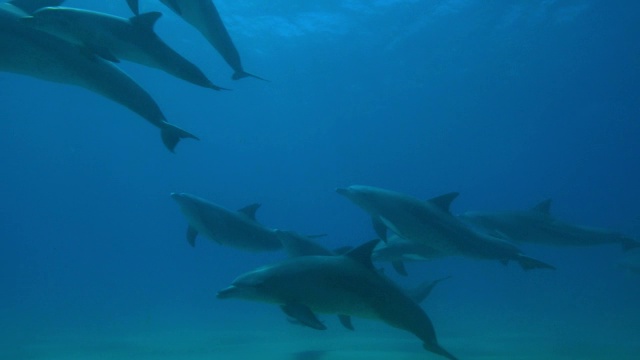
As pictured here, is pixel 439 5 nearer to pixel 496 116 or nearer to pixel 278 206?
pixel 496 116

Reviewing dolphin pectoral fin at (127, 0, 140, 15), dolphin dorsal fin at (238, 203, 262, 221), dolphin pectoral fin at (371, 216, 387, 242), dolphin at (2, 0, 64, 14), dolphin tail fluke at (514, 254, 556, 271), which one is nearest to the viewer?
dolphin pectoral fin at (127, 0, 140, 15)

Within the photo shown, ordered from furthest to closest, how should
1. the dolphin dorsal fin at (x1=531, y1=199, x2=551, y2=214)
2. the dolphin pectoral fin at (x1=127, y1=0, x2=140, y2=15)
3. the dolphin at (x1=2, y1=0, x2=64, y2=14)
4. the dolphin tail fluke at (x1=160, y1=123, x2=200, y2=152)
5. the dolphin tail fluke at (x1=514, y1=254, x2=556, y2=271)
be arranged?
the dolphin dorsal fin at (x1=531, y1=199, x2=551, y2=214) < the dolphin tail fluke at (x1=514, y1=254, x2=556, y2=271) < the dolphin tail fluke at (x1=160, y1=123, x2=200, y2=152) < the dolphin at (x1=2, y1=0, x2=64, y2=14) < the dolphin pectoral fin at (x1=127, y1=0, x2=140, y2=15)

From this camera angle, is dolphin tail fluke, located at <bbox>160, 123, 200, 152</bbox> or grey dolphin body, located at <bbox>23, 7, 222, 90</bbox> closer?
grey dolphin body, located at <bbox>23, 7, 222, 90</bbox>

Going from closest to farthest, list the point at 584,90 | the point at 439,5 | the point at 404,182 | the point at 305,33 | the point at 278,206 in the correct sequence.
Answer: the point at 439,5
the point at 305,33
the point at 584,90
the point at 404,182
the point at 278,206

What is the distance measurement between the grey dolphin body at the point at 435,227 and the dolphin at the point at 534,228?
209cm

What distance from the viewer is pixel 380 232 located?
6504 mm

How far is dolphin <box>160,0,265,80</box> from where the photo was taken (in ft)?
17.8

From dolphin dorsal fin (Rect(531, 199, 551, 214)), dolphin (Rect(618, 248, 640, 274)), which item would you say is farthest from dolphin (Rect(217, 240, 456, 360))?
dolphin (Rect(618, 248, 640, 274))

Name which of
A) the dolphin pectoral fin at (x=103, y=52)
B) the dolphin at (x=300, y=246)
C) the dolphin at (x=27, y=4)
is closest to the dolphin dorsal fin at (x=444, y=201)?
the dolphin at (x=300, y=246)

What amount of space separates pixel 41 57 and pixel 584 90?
43.1m

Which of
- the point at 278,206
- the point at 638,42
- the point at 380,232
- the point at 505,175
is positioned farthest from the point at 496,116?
the point at 278,206

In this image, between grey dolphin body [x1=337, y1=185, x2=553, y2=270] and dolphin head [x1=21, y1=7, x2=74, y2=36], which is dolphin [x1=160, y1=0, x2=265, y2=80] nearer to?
dolphin head [x1=21, y1=7, x2=74, y2=36]

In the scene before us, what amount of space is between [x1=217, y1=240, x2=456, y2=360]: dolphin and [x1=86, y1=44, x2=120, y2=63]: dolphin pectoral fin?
238 centimetres

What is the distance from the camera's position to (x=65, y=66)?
17.0 feet
